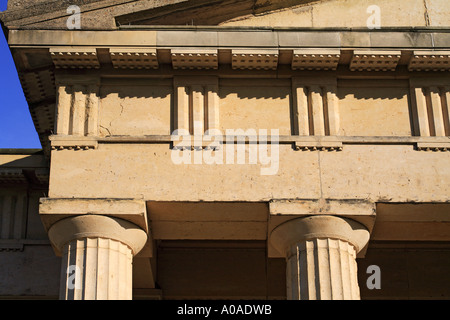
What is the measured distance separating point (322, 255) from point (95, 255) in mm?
4874

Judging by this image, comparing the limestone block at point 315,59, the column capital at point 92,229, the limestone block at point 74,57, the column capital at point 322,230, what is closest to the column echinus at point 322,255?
the column capital at point 322,230

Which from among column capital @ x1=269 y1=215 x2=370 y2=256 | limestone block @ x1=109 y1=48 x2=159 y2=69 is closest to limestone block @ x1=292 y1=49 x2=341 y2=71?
limestone block @ x1=109 y1=48 x2=159 y2=69

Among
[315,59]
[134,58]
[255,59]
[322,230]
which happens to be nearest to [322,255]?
[322,230]

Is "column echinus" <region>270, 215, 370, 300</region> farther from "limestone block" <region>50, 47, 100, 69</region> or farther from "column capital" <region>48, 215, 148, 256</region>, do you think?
"limestone block" <region>50, 47, 100, 69</region>

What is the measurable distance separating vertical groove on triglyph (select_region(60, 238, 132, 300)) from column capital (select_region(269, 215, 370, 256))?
361cm

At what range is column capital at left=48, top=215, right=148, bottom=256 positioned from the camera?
19797 mm

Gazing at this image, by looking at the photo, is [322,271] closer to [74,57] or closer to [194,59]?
[194,59]

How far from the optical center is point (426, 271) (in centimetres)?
2495

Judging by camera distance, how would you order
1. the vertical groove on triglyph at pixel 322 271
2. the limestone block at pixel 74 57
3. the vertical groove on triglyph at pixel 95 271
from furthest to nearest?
the limestone block at pixel 74 57 → the vertical groove on triglyph at pixel 322 271 → the vertical groove on triglyph at pixel 95 271

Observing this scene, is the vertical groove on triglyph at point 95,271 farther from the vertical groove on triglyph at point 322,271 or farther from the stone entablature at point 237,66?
the vertical groove on triglyph at point 322,271

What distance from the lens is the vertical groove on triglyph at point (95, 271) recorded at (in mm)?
19250

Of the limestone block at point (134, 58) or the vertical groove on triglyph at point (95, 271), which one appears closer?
the vertical groove on triglyph at point (95, 271)

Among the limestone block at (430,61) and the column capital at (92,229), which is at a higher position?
the limestone block at (430,61)

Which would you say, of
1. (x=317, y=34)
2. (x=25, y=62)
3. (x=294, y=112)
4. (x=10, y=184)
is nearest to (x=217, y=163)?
(x=294, y=112)
